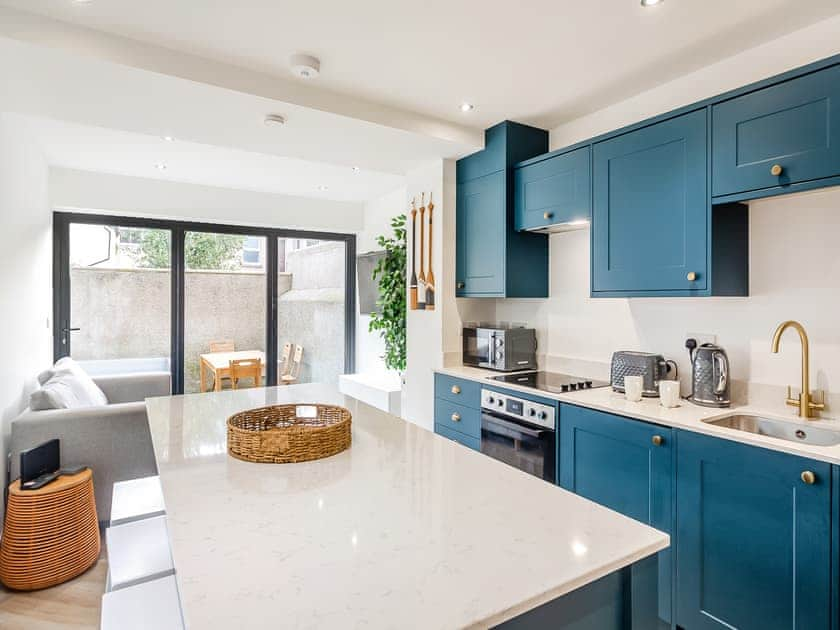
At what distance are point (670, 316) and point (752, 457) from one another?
0.98m

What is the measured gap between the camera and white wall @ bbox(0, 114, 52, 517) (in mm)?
2744

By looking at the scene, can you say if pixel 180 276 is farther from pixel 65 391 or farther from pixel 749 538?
pixel 749 538

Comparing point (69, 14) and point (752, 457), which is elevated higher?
point (69, 14)

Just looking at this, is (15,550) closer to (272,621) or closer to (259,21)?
(272,621)

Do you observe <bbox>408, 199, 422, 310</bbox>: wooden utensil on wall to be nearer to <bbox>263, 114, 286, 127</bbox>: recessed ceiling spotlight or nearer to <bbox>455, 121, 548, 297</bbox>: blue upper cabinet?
<bbox>455, 121, 548, 297</bbox>: blue upper cabinet

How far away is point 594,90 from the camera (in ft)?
8.55

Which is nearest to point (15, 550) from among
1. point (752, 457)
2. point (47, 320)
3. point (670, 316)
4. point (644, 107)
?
point (47, 320)

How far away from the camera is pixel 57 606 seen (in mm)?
2223

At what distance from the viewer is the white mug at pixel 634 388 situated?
2.28 metres

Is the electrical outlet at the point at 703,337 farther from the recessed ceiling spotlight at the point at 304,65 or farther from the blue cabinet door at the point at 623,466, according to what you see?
the recessed ceiling spotlight at the point at 304,65

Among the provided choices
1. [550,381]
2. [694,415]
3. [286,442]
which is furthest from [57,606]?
[694,415]

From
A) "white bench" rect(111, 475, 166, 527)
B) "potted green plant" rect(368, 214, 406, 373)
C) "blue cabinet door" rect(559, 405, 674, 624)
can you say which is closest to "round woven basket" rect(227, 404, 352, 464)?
"white bench" rect(111, 475, 166, 527)

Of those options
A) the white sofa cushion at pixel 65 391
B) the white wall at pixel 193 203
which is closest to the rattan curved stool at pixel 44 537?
the white sofa cushion at pixel 65 391

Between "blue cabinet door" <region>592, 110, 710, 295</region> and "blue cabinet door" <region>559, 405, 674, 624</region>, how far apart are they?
0.66m
